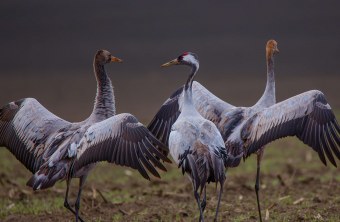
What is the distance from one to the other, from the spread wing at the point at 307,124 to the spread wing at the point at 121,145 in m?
1.38

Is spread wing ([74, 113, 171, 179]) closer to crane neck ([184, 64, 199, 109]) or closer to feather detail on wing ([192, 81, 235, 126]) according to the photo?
crane neck ([184, 64, 199, 109])

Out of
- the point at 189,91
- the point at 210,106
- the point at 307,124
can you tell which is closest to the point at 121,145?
the point at 189,91

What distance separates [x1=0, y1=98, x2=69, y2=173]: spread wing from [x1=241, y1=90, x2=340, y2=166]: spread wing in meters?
2.17

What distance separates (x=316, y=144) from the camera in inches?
334

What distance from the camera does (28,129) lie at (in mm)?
8766

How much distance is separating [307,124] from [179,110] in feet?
5.35

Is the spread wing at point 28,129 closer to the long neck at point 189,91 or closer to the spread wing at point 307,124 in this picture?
the long neck at point 189,91

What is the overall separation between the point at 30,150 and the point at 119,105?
16.9m

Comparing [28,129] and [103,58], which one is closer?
[28,129]

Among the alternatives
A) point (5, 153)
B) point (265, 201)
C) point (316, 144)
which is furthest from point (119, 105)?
point (316, 144)

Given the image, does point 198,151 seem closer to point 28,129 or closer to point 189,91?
point 189,91

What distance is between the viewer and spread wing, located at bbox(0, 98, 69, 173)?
869 centimetres

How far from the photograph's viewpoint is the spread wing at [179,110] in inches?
364

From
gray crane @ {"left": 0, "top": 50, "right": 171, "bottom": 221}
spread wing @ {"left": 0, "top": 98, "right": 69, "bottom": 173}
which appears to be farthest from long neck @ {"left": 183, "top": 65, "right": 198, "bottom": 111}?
spread wing @ {"left": 0, "top": 98, "right": 69, "bottom": 173}
